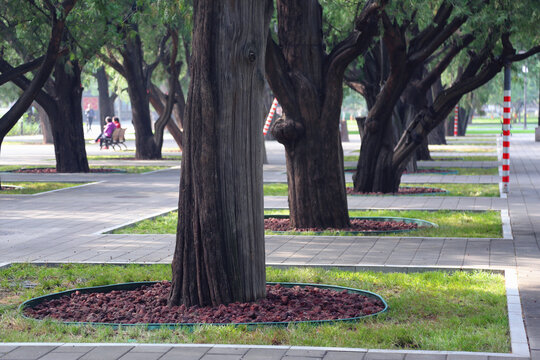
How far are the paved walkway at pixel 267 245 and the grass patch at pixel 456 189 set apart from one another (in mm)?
532

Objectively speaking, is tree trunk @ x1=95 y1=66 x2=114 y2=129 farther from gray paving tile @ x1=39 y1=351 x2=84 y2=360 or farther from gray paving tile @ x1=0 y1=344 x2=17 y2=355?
gray paving tile @ x1=39 y1=351 x2=84 y2=360

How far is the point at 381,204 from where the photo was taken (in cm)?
1558

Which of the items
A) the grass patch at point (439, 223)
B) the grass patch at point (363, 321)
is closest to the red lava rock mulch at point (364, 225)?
the grass patch at point (439, 223)

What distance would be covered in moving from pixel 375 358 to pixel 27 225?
27.9 feet

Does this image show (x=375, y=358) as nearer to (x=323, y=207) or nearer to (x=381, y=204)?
(x=323, y=207)

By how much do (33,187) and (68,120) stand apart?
14.1 feet

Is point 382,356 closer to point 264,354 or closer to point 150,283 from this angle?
point 264,354

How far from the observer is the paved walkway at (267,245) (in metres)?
5.65

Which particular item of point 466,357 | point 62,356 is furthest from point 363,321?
point 62,356

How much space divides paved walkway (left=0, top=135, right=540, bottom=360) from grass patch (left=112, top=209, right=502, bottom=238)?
1.07 ft

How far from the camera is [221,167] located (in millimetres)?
7051

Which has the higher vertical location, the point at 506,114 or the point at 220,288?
the point at 506,114

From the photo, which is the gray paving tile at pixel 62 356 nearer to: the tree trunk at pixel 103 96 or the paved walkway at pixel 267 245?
the paved walkway at pixel 267 245

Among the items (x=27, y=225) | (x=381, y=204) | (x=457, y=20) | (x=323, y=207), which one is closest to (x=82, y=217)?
(x=27, y=225)
